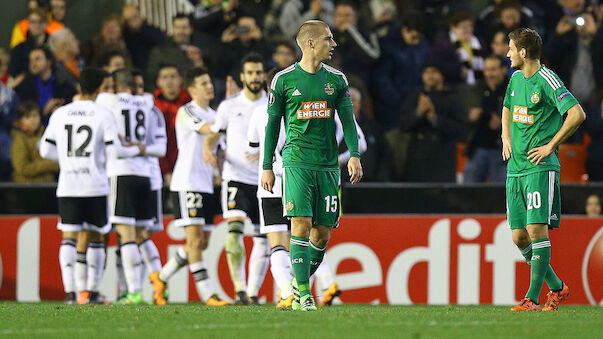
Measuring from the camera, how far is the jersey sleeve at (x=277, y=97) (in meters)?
9.30

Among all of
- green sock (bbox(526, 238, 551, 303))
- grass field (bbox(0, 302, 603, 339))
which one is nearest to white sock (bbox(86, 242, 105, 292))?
grass field (bbox(0, 302, 603, 339))

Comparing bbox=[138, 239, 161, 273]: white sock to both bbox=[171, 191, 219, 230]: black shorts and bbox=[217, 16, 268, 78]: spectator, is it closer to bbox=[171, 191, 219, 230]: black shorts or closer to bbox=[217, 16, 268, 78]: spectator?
bbox=[171, 191, 219, 230]: black shorts

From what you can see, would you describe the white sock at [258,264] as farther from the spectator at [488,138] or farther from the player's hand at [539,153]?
the spectator at [488,138]

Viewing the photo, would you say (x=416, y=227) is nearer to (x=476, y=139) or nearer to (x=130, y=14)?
(x=476, y=139)

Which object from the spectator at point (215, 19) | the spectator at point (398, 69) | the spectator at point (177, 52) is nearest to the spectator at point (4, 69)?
the spectator at point (177, 52)

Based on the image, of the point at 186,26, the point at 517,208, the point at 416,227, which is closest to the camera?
the point at 517,208

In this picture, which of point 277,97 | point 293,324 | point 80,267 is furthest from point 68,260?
point 293,324

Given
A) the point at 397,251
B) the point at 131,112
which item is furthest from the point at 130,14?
the point at 397,251

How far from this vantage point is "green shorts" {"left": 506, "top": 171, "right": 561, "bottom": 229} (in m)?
9.49

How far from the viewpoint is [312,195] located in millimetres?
9297

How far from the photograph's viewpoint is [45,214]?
15.0 m

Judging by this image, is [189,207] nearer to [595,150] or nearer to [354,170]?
[354,170]

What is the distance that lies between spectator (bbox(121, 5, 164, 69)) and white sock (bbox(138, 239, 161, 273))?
4.44 m

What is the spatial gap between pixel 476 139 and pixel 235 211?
4.30 metres
